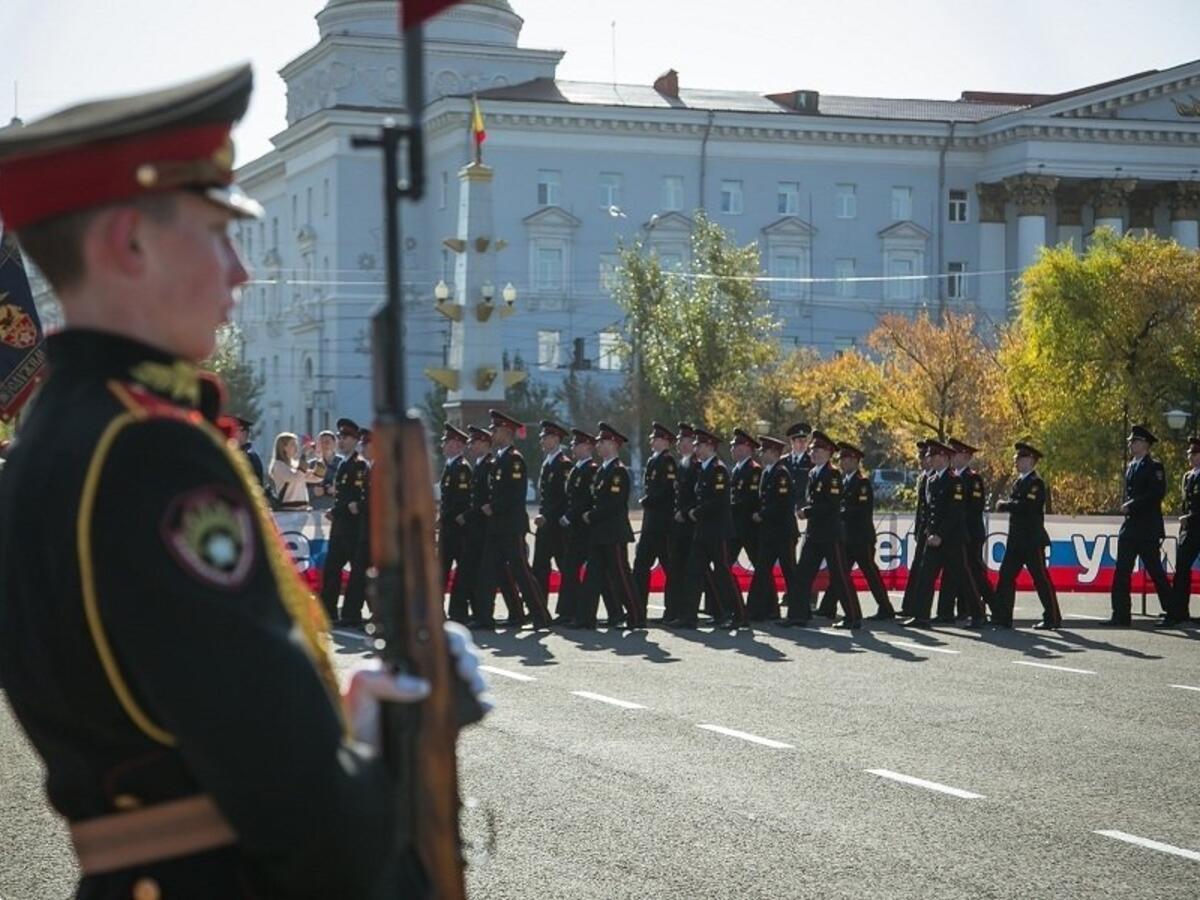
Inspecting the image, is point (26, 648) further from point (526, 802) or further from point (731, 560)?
point (731, 560)

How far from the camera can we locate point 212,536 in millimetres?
2297

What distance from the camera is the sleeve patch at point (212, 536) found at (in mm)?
2270

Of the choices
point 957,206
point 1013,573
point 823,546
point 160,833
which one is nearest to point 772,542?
point 823,546

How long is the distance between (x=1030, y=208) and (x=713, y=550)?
58632 mm

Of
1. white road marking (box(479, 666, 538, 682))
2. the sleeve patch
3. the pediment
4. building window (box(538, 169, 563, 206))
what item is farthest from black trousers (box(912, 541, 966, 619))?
the pediment

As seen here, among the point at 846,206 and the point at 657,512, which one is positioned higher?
the point at 846,206

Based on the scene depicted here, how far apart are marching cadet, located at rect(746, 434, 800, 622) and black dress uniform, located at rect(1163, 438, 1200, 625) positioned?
3.81m

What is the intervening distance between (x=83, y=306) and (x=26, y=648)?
39 cm

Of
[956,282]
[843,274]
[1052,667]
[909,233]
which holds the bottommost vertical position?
[1052,667]

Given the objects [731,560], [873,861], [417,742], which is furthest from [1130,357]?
[417,742]

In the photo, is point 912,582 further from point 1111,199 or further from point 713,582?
point 1111,199

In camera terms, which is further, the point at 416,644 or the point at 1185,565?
Result: the point at 1185,565

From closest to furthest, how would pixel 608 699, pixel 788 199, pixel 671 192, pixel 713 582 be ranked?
pixel 608 699
pixel 713 582
pixel 671 192
pixel 788 199

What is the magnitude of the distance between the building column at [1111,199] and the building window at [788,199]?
1063cm
